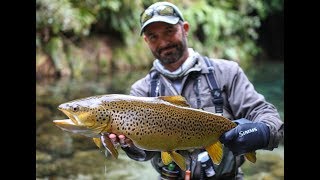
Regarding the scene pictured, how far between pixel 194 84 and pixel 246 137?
542 millimetres

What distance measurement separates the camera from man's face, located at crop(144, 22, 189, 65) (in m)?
2.38

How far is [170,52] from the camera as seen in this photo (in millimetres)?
2379

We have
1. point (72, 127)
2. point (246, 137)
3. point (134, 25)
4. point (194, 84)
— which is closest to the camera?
point (72, 127)

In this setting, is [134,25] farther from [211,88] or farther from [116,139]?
[116,139]

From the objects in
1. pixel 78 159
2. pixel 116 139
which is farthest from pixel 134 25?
pixel 116 139

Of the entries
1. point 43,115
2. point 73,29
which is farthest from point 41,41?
point 43,115

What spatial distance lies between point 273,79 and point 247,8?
4.64 metres

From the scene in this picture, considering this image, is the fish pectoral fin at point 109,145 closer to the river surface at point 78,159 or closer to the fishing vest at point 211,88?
the fishing vest at point 211,88

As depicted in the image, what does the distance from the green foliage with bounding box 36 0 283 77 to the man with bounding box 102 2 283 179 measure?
650 centimetres

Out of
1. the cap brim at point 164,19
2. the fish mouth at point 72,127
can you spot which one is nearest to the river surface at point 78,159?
the cap brim at point 164,19

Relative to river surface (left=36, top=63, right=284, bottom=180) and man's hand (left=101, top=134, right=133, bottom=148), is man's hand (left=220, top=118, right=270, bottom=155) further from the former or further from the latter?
river surface (left=36, top=63, right=284, bottom=180)
